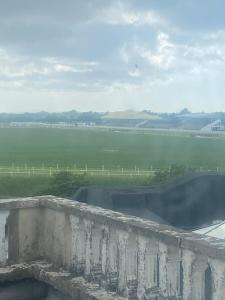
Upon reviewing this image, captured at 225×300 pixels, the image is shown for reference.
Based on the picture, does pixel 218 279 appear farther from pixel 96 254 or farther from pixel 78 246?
pixel 78 246

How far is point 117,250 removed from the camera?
9.78 feet

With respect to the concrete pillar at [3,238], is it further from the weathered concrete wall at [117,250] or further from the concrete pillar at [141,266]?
the concrete pillar at [141,266]

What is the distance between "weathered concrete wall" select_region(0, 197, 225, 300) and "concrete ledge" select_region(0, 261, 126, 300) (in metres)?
0.03

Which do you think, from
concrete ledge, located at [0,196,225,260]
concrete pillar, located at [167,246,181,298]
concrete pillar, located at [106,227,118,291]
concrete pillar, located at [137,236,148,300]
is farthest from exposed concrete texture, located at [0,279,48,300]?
concrete pillar, located at [167,246,181,298]

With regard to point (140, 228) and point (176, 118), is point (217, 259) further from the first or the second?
point (176, 118)

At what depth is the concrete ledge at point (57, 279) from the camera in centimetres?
300

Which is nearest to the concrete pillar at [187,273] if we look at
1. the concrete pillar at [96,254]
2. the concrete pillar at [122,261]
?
the concrete pillar at [122,261]

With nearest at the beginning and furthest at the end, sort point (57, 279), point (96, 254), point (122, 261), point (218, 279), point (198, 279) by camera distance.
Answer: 1. point (218, 279)
2. point (198, 279)
3. point (122, 261)
4. point (96, 254)
5. point (57, 279)

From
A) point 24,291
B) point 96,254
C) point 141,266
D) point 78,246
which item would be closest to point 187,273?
point 141,266

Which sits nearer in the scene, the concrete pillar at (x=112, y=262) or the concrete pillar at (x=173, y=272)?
the concrete pillar at (x=173, y=272)

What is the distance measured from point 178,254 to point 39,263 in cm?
137

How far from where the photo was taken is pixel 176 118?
64.8 metres

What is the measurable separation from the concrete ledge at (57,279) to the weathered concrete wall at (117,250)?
0.10 feet

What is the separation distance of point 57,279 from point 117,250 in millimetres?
548
